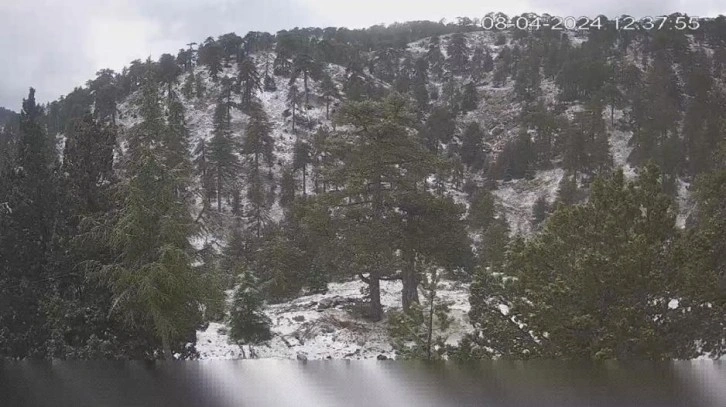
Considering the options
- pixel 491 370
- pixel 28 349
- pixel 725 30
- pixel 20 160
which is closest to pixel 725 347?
pixel 491 370

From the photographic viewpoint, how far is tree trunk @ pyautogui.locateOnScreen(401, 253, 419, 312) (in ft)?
74.5

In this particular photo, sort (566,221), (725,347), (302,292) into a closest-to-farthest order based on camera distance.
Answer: (725,347)
(566,221)
(302,292)

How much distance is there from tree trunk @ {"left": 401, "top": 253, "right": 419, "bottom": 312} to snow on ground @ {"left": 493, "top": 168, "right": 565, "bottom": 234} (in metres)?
30.9

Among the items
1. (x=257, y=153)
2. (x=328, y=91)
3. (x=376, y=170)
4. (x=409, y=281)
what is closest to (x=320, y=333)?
(x=409, y=281)

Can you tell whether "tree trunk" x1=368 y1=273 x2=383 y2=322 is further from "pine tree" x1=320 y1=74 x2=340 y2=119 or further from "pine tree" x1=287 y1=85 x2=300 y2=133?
"pine tree" x1=320 y1=74 x2=340 y2=119

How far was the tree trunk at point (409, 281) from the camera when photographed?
2272cm

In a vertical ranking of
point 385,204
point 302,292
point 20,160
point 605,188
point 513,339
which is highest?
point 20,160

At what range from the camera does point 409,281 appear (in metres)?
24.4

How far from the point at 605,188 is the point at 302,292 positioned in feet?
65.2

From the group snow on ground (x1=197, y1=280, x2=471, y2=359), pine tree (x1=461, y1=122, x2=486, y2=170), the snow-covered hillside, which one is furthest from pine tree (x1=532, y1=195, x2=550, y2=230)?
snow on ground (x1=197, y1=280, x2=471, y2=359)

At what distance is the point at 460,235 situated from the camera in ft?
77.4

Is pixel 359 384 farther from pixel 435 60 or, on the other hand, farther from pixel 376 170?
pixel 435 60

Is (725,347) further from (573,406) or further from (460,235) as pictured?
(460,235)

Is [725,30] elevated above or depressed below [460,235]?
above
